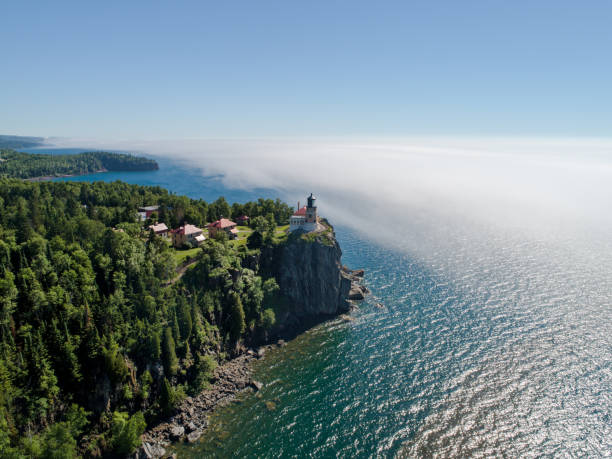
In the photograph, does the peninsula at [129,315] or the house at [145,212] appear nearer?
the peninsula at [129,315]

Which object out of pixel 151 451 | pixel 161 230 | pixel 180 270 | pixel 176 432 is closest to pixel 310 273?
pixel 180 270

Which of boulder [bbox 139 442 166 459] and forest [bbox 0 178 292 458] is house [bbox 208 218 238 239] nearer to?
forest [bbox 0 178 292 458]

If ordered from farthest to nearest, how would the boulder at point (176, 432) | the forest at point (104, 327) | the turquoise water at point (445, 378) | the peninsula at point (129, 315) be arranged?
the boulder at point (176, 432), the turquoise water at point (445, 378), the peninsula at point (129, 315), the forest at point (104, 327)

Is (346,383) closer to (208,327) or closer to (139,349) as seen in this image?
(208,327)

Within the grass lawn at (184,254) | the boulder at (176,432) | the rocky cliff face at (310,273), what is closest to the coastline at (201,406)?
the boulder at (176,432)

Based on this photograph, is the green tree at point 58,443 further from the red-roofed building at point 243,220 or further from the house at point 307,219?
the red-roofed building at point 243,220

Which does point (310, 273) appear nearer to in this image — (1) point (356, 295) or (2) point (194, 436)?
(1) point (356, 295)
